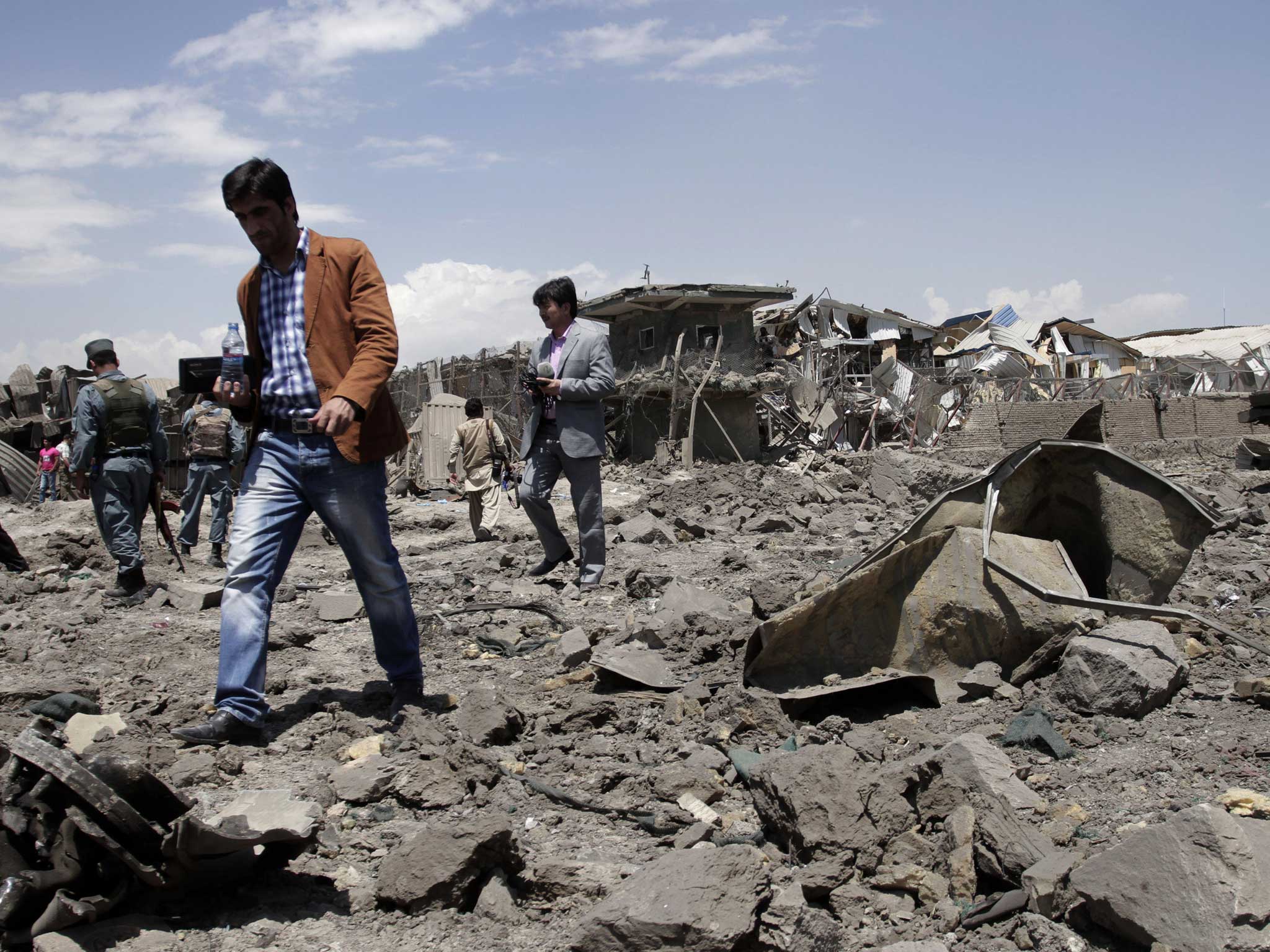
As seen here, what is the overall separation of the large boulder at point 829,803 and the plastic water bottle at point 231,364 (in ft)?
6.54

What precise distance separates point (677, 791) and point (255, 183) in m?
2.29

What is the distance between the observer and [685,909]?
1.84 m

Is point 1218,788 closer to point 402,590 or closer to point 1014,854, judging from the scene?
point 1014,854

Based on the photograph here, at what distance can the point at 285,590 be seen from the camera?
6.10 meters

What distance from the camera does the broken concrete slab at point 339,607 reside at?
5.18m

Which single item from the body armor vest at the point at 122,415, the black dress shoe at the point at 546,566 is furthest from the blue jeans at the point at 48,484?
the black dress shoe at the point at 546,566

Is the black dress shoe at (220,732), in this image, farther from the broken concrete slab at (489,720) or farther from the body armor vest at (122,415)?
the body armor vest at (122,415)

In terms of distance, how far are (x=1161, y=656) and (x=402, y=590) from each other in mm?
2461

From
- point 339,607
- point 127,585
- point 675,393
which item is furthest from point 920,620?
point 675,393

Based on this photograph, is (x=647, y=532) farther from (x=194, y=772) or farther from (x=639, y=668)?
(x=194, y=772)

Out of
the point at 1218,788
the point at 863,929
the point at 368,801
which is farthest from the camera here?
the point at 368,801

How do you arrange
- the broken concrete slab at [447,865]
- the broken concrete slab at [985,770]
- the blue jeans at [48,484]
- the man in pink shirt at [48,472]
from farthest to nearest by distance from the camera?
the blue jeans at [48,484] → the man in pink shirt at [48,472] → the broken concrete slab at [985,770] → the broken concrete slab at [447,865]

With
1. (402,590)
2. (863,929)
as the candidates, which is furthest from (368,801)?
(863,929)

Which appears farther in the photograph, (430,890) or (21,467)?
(21,467)
